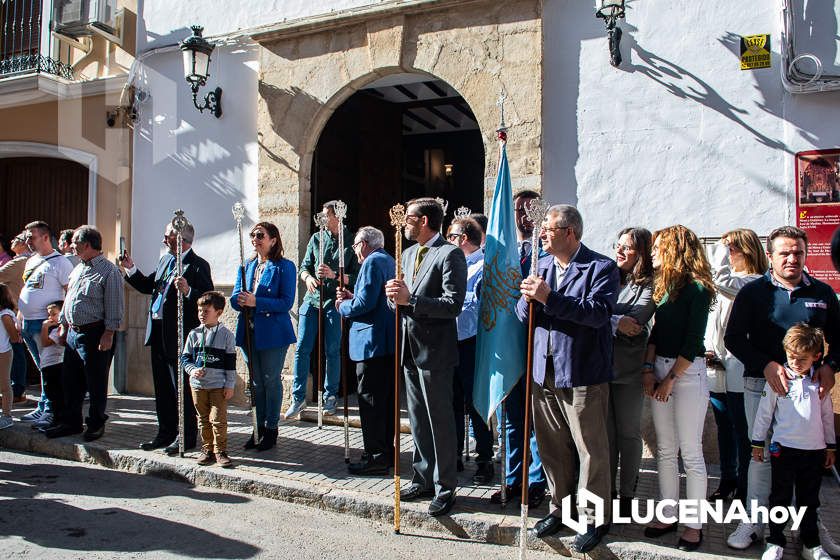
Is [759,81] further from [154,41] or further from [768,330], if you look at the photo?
[154,41]

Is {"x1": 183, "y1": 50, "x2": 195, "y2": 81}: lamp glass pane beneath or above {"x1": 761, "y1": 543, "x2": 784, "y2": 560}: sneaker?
above

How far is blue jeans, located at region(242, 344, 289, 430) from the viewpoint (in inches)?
233

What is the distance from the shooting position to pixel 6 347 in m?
6.49

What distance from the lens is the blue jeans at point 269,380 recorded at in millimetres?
5914

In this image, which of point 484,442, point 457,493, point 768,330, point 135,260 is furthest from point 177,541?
point 135,260

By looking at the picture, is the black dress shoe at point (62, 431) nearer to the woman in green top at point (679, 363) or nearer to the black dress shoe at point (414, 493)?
the black dress shoe at point (414, 493)

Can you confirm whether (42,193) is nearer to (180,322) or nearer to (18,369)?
(18,369)

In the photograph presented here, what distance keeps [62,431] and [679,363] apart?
545cm

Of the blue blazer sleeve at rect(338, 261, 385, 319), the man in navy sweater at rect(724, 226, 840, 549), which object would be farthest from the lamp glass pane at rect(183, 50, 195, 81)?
the man in navy sweater at rect(724, 226, 840, 549)

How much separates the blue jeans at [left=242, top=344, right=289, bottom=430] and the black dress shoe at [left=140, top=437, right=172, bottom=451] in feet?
2.77

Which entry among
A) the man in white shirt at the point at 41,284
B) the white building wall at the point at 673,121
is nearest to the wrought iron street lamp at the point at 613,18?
the white building wall at the point at 673,121

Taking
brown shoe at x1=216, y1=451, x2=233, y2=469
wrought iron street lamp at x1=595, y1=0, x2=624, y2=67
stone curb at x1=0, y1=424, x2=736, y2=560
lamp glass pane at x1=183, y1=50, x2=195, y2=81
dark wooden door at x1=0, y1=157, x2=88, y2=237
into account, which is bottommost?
stone curb at x1=0, y1=424, x2=736, y2=560

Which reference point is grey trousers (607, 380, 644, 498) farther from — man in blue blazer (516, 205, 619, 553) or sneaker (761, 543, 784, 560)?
sneaker (761, 543, 784, 560)

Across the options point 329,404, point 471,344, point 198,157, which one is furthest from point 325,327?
point 198,157
